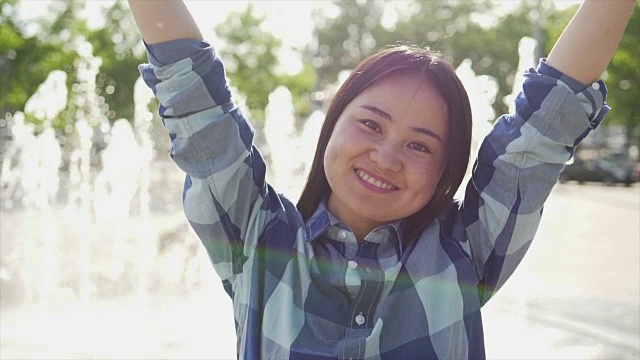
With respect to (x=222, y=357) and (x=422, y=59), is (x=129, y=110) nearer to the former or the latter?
(x=222, y=357)

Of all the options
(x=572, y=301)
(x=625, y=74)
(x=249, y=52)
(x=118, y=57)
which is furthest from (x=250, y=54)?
(x=572, y=301)

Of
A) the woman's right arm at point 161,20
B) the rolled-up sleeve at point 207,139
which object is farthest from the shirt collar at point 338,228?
the woman's right arm at point 161,20

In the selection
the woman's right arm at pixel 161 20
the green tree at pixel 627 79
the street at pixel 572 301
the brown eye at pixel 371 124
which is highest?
the woman's right arm at pixel 161 20

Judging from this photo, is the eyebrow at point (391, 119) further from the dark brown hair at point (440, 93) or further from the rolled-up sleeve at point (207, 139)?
the rolled-up sleeve at point (207, 139)

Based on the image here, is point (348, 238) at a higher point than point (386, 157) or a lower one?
lower

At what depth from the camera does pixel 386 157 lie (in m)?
1.46

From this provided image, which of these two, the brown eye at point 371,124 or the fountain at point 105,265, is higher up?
the brown eye at point 371,124

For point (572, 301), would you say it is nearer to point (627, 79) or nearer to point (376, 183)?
point (376, 183)

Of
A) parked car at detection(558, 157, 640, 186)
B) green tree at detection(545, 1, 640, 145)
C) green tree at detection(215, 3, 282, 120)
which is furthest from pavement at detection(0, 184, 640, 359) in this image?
green tree at detection(215, 3, 282, 120)

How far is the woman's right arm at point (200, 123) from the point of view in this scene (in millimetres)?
1399

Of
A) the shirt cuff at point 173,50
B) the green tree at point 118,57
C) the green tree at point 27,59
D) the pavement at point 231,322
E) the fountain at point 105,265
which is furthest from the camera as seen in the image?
the green tree at point 118,57

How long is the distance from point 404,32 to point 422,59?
37585mm

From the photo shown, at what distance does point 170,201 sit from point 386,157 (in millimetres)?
13332

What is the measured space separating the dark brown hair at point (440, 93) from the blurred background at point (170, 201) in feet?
0.39
